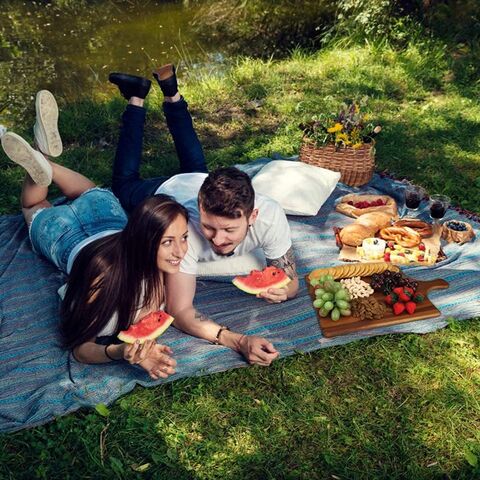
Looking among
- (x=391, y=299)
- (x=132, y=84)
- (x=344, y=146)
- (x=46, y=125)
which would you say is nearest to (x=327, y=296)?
(x=391, y=299)

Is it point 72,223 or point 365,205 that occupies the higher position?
point 72,223

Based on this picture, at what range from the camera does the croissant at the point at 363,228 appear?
17.4ft

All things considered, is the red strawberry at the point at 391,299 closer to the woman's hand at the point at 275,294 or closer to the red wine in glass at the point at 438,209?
the woman's hand at the point at 275,294

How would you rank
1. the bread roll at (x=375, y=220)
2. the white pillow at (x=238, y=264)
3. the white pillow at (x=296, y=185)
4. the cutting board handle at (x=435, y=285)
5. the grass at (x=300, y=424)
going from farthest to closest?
the white pillow at (x=296, y=185) < the bread roll at (x=375, y=220) < the white pillow at (x=238, y=264) < the cutting board handle at (x=435, y=285) < the grass at (x=300, y=424)

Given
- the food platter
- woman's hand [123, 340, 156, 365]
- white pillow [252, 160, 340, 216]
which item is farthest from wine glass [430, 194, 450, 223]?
woman's hand [123, 340, 156, 365]

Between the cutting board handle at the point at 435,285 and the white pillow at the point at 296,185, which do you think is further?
the white pillow at the point at 296,185

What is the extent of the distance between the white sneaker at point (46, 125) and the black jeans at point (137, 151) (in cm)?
78

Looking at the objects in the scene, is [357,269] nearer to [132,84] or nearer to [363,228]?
[363,228]

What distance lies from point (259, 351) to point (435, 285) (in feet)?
5.77

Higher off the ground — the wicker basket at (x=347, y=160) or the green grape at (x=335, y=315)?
the wicker basket at (x=347, y=160)

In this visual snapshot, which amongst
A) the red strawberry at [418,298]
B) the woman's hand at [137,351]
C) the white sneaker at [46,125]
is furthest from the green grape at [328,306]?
the white sneaker at [46,125]

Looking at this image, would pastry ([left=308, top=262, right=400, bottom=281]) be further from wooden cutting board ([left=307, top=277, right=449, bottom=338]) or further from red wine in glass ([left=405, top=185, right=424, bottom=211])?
red wine in glass ([left=405, top=185, right=424, bottom=211])

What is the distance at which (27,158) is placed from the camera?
15.4ft

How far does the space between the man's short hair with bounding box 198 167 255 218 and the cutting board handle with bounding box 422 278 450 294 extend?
1.83 metres
